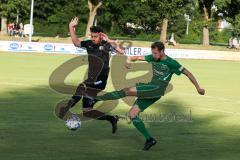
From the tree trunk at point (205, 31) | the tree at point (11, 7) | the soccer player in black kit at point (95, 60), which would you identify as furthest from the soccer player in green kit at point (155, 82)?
the tree at point (11, 7)

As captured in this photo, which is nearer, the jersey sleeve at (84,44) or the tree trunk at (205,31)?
the jersey sleeve at (84,44)

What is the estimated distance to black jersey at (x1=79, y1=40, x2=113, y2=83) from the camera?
44.3 feet

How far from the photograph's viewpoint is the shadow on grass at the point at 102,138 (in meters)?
11.5

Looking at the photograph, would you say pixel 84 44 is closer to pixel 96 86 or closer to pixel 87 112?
pixel 96 86

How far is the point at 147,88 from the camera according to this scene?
12266mm

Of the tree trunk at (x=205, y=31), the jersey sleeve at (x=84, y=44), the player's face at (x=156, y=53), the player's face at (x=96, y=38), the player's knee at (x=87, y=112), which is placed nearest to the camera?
the player's face at (x=156, y=53)

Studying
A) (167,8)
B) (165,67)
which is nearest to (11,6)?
(167,8)

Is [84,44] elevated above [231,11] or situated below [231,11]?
below

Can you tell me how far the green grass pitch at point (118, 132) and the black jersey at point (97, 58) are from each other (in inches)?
49.4

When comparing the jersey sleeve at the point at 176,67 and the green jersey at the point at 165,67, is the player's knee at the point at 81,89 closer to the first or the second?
the green jersey at the point at 165,67

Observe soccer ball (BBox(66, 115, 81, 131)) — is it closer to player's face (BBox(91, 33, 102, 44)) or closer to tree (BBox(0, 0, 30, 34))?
player's face (BBox(91, 33, 102, 44))

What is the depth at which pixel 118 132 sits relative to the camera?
14211mm

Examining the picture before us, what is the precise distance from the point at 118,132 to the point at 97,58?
174 centimetres

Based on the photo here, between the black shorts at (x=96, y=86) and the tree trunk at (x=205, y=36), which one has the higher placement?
the black shorts at (x=96, y=86)
